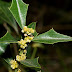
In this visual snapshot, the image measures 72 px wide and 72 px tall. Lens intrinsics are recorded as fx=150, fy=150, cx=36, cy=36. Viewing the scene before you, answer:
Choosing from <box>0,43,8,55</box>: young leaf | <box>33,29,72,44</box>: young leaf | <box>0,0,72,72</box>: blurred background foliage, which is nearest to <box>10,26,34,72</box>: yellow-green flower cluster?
<box>33,29,72,44</box>: young leaf

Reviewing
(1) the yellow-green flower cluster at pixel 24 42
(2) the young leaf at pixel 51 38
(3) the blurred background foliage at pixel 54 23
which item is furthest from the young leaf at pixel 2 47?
(3) the blurred background foliage at pixel 54 23

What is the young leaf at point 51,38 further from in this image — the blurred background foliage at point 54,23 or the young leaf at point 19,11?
the blurred background foliage at point 54,23

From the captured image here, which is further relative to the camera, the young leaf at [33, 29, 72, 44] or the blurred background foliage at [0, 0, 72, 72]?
the blurred background foliage at [0, 0, 72, 72]

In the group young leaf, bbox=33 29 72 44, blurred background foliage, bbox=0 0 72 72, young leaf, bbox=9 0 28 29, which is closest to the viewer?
young leaf, bbox=33 29 72 44

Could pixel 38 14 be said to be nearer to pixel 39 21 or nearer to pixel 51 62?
pixel 39 21

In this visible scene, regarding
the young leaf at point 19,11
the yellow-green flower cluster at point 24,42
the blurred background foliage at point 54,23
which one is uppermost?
the blurred background foliage at point 54,23

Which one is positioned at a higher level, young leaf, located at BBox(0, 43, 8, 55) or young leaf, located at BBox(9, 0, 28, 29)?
young leaf, located at BBox(9, 0, 28, 29)

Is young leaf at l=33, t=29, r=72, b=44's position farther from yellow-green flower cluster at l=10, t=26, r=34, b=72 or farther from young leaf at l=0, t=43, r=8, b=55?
young leaf at l=0, t=43, r=8, b=55

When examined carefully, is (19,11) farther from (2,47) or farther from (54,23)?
(54,23)

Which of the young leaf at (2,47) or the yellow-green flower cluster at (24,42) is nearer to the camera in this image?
the yellow-green flower cluster at (24,42)

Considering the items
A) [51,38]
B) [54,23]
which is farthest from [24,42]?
[54,23]
